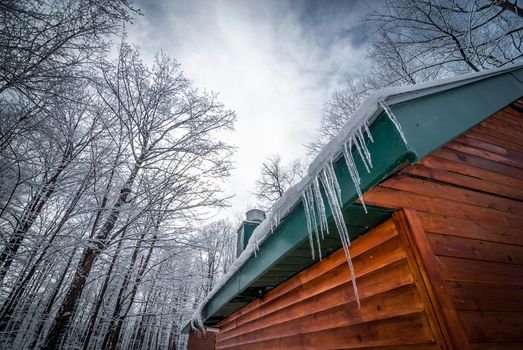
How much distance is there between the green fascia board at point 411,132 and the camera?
128cm

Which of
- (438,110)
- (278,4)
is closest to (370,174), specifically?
(438,110)

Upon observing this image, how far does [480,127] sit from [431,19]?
515cm

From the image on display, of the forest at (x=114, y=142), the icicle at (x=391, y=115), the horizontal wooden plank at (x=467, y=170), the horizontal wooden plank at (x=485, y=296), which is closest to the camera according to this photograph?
the icicle at (x=391, y=115)

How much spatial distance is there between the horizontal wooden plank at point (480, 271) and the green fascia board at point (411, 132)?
623 mm

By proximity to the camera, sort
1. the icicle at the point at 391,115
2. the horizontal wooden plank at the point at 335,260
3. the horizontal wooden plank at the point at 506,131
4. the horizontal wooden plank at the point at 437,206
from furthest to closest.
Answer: the horizontal wooden plank at the point at 506,131, the horizontal wooden plank at the point at 335,260, the horizontal wooden plank at the point at 437,206, the icicle at the point at 391,115

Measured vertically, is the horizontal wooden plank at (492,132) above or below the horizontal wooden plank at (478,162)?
above

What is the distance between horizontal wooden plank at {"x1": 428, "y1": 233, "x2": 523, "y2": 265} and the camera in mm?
1658

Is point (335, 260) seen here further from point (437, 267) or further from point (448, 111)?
point (448, 111)

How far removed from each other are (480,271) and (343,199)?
1.15 metres

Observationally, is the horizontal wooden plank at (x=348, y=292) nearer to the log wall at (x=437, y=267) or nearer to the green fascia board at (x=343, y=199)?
the log wall at (x=437, y=267)

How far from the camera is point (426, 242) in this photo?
62.7 inches

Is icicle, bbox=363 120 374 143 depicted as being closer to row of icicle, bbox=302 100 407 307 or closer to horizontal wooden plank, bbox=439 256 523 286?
row of icicle, bbox=302 100 407 307

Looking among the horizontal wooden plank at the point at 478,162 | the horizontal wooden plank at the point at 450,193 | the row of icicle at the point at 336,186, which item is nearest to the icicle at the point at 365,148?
the row of icicle at the point at 336,186

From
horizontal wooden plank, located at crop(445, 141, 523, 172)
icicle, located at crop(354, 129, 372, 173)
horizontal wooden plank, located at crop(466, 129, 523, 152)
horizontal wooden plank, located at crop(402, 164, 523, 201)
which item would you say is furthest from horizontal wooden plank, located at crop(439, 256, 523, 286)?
horizontal wooden plank, located at crop(466, 129, 523, 152)
